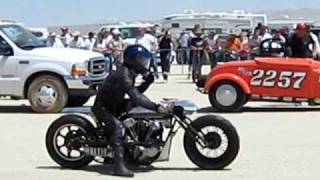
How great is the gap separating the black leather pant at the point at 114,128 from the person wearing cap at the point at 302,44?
9856 mm

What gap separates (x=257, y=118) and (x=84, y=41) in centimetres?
1822

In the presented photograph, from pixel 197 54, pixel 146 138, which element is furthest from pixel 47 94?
pixel 197 54

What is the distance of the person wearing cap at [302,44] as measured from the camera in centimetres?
2114

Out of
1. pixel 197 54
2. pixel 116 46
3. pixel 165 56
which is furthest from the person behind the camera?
pixel 116 46

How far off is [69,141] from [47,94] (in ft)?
26.6

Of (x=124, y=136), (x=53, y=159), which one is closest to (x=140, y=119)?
(x=124, y=136)

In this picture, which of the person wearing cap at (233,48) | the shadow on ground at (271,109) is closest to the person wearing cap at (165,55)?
the person wearing cap at (233,48)

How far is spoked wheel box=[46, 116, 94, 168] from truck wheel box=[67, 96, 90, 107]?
8.25 meters

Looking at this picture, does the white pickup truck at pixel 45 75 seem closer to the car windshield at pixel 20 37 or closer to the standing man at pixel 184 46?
the car windshield at pixel 20 37

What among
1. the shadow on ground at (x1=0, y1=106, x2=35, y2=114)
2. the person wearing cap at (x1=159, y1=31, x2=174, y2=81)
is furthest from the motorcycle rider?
the person wearing cap at (x1=159, y1=31, x2=174, y2=81)

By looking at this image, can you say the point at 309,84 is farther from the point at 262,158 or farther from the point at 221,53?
the point at 221,53

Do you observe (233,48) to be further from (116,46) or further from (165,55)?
(116,46)

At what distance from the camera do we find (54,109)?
65.6 ft

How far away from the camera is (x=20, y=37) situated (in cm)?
2094
